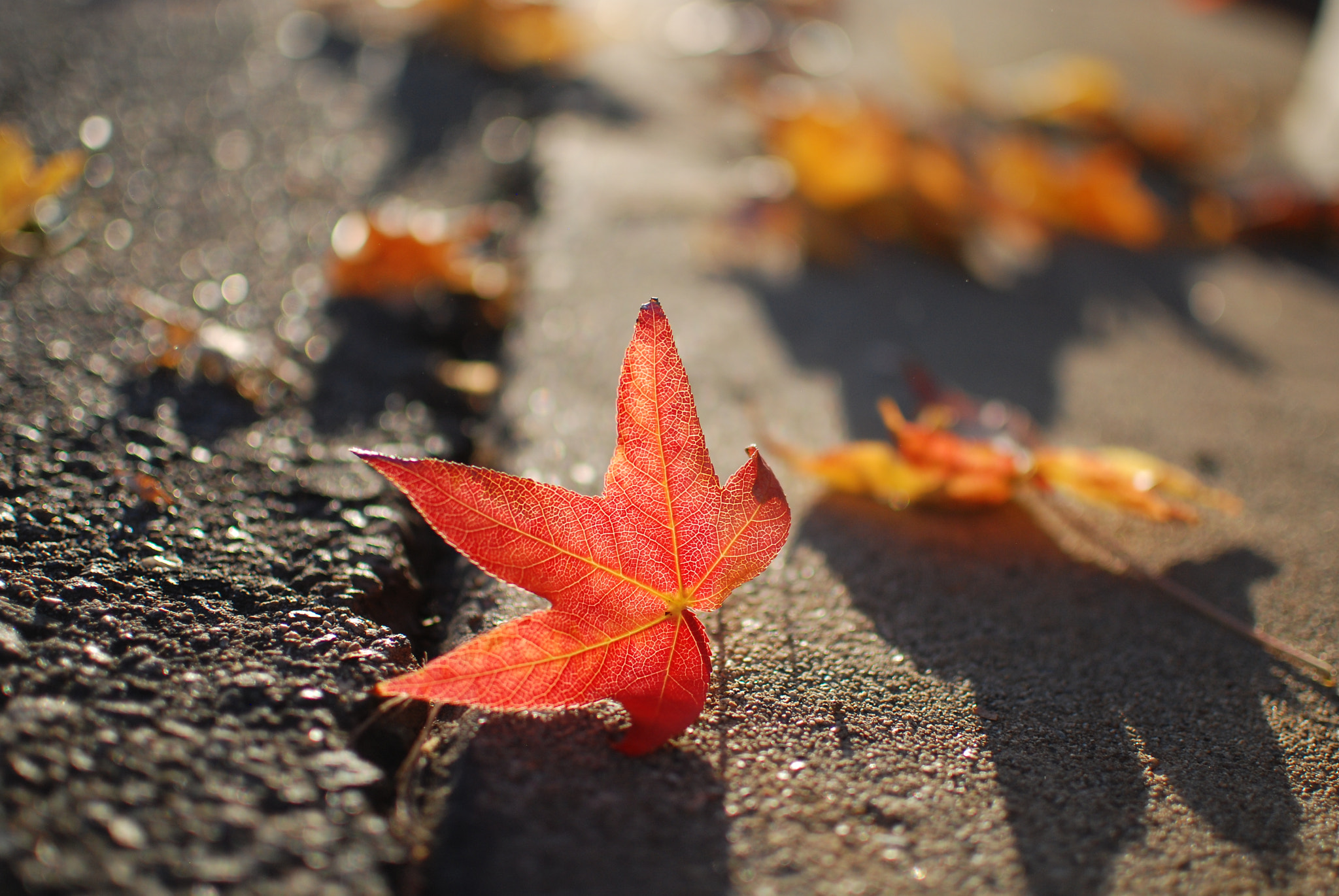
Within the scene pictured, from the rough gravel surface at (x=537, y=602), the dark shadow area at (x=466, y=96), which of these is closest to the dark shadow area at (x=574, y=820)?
the rough gravel surface at (x=537, y=602)

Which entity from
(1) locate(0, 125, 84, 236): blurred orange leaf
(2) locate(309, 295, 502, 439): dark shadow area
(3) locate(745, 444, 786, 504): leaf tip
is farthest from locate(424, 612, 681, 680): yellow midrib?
(1) locate(0, 125, 84, 236): blurred orange leaf

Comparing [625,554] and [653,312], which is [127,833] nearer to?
[625,554]

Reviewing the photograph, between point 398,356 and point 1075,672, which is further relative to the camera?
point 398,356

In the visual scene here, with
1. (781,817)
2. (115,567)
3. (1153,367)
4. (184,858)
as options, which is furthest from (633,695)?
(1153,367)

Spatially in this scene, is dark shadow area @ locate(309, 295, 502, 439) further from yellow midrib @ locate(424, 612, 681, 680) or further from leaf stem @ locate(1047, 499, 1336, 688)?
leaf stem @ locate(1047, 499, 1336, 688)

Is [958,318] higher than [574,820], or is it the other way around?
[958,318]

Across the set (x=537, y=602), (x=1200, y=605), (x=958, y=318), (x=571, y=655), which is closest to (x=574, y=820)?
(x=571, y=655)
